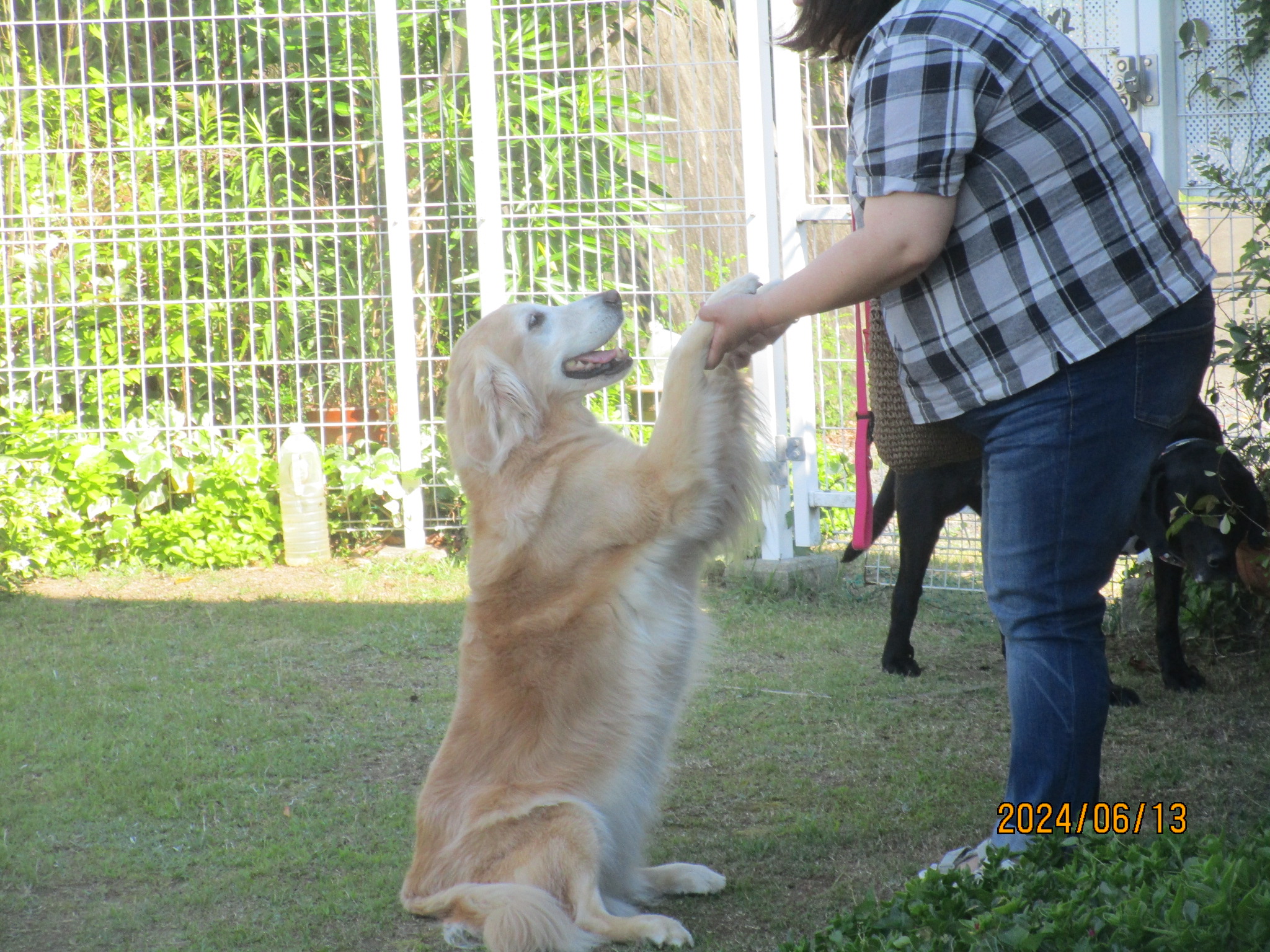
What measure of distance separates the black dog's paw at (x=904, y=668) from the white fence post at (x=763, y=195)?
1.24 meters

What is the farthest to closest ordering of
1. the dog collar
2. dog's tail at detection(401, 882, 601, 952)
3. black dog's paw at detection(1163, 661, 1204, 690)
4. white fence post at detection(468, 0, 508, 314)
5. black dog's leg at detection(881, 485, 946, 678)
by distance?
white fence post at detection(468, 0, 508, 314) < black dog's leg at detection(881, 485, 946, 678) < black dog's paw at detection(1163, 661, 1204, 690) < the dog collar < dog's tail at detection(401, 882, 601, 952)

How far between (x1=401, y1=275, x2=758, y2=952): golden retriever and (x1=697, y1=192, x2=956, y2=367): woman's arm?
0.46 m

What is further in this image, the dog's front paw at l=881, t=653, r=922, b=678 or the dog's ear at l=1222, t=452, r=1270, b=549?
the dog's front paw at l=881, t=653, r=922, b=678

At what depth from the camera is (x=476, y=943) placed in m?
2.27

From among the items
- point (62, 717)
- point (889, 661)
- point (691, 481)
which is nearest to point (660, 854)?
point (691, 481)

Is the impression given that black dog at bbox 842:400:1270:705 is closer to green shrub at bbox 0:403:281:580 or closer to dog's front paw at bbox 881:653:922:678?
dog's front paw at bbox 881:653:922:678

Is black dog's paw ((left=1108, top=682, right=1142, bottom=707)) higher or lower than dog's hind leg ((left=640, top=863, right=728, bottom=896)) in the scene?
higher

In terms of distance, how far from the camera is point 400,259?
20.7 feet

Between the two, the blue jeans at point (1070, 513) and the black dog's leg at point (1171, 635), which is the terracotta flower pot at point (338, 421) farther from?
the blue jeans at point (1070, 513)

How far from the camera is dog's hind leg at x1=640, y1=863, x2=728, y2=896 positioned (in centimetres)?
254

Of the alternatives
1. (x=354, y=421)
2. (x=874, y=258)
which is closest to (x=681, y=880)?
(x=874, y=258)

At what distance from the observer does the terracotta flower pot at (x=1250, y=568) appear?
11.3ft

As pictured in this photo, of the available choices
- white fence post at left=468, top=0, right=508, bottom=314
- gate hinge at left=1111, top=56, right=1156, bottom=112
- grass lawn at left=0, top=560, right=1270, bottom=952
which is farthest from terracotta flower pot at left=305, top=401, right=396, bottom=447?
gate hinge at left=1111, top=56, right=1156, bottom=112

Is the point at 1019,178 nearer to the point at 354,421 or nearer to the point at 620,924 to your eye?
the point at 620,924
